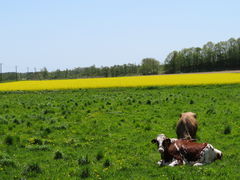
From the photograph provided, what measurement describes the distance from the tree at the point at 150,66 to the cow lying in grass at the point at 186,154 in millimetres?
126776

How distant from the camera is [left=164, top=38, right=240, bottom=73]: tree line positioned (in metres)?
109

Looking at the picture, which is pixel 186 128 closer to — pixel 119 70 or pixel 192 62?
pixel 192 62

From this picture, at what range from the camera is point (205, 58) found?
11488 centimetres

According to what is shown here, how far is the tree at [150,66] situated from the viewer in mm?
135125

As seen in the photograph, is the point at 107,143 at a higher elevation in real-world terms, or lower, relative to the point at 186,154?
lower

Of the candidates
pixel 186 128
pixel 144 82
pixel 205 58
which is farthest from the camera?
pixel 205 58

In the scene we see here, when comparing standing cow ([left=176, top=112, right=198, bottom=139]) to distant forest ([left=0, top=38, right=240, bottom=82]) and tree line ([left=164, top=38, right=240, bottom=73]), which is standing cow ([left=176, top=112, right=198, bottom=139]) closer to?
distant forest ([left=0, top=38, right=240, bottom=82])

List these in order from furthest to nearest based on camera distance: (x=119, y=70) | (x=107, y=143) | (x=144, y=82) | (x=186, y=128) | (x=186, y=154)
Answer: (x=119, y=70), (x=144, y=82), (x=107, y=143), (x=186, y=128), (x=186, y=154)

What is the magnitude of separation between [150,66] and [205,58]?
30.0m

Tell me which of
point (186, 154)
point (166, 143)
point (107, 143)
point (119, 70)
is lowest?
point (107, 143)

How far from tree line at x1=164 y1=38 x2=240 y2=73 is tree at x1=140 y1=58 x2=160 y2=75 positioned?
39.9 feet

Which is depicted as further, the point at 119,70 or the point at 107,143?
the point at 119,70

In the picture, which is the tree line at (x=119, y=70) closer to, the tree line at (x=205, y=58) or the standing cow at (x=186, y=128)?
the tree line at (x=205, y=58)

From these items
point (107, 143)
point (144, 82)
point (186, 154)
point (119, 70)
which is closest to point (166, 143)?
point (186, 154)
